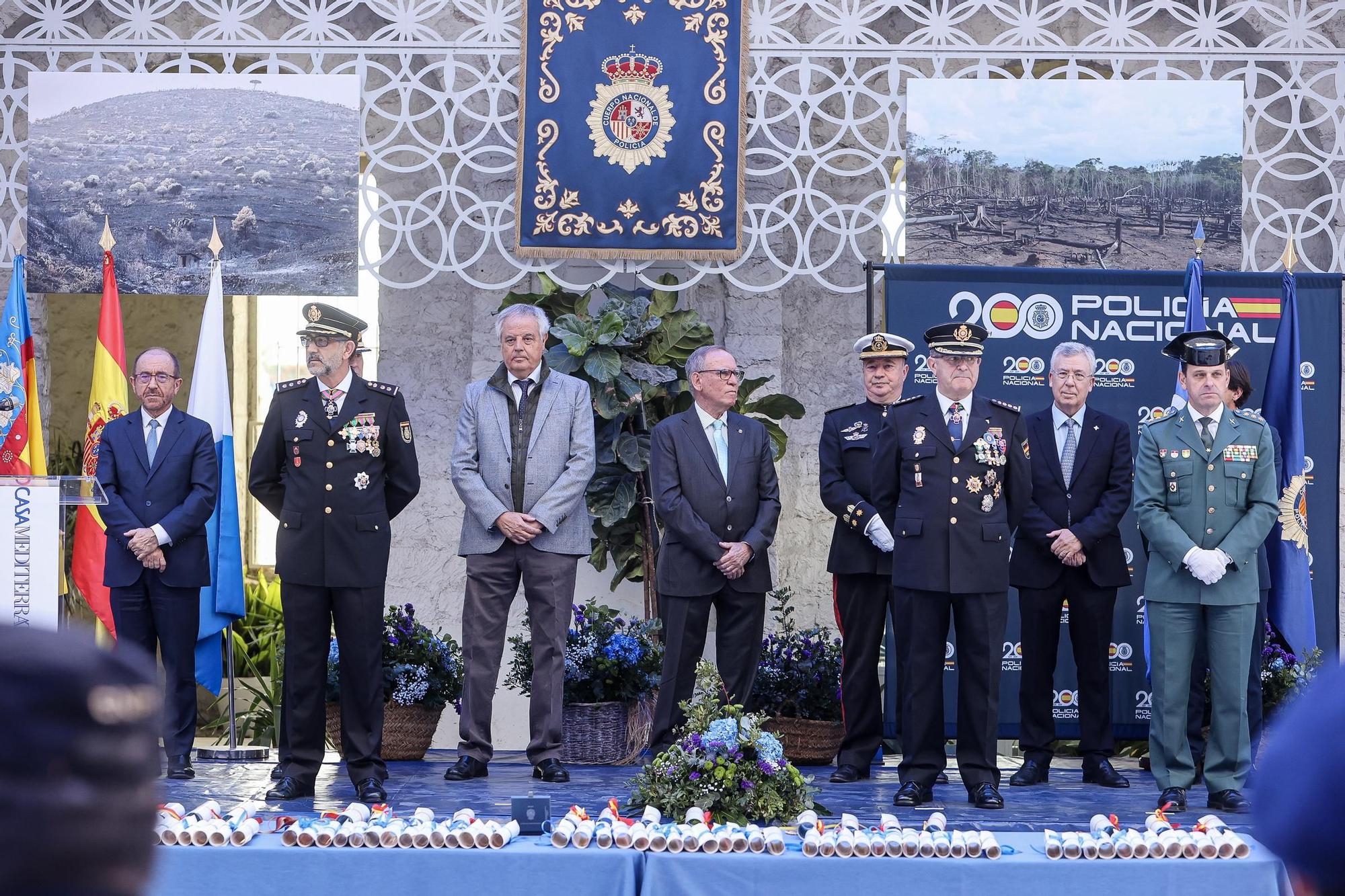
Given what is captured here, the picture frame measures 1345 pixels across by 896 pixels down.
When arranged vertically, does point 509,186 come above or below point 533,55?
below

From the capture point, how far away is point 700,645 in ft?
18.1

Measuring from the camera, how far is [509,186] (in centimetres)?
707

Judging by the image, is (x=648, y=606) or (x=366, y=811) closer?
(x=366, y=811)

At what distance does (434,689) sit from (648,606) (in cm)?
103

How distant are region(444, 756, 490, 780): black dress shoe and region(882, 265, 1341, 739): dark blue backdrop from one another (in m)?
2.02

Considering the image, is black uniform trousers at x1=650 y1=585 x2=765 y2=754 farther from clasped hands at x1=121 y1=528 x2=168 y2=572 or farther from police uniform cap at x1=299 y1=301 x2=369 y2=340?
clasped hands at x1=121 y1=528 x2=168 y2=572

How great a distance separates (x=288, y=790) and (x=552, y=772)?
3.17 feet

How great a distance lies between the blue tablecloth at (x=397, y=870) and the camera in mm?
3760

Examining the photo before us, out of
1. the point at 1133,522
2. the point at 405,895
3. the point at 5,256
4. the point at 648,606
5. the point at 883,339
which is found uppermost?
the point at 5,256

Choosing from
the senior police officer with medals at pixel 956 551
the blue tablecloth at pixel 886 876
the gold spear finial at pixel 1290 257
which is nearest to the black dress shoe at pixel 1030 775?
the senior police officer with medals at pixel 956 551

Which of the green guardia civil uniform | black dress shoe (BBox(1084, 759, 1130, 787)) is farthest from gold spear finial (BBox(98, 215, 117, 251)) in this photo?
black dress shoe (BBox(1084, 759, 1130, 787))

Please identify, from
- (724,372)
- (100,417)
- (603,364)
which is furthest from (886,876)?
(100,417)

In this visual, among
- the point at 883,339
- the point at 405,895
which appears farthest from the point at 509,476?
the point at 405,895

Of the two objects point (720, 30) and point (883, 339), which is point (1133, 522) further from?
point (720, 30)
